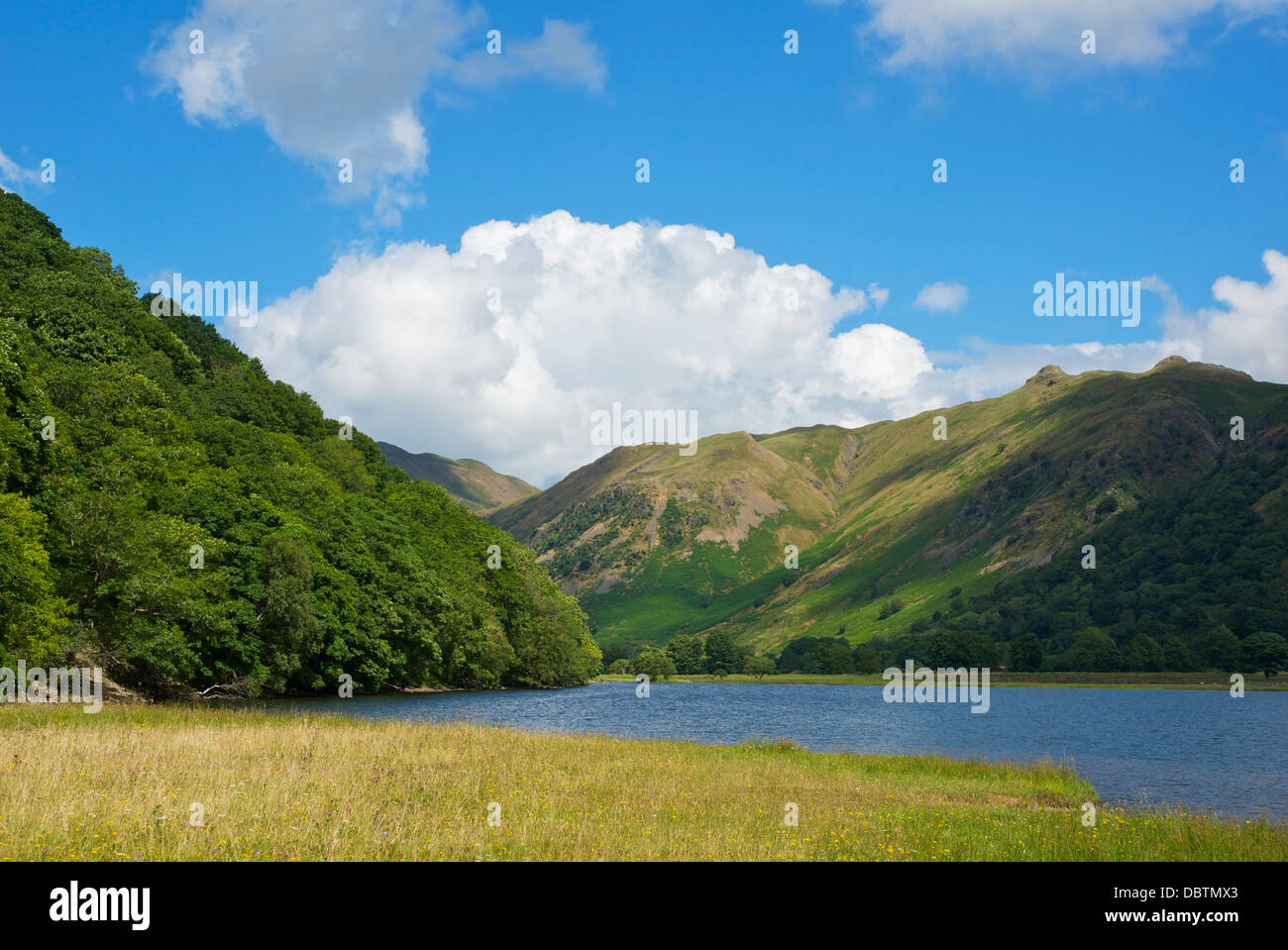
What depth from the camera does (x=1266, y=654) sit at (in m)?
184

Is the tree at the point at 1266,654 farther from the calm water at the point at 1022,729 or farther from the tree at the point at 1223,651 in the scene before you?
the calm water at the point at 1022,729

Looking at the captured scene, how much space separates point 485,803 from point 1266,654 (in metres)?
212

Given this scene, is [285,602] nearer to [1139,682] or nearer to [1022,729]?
[1022,729]

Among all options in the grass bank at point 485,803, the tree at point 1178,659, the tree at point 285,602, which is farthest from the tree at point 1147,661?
the tree at point 285,602

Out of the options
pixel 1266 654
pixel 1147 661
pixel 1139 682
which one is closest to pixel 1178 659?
pixel 1147 661

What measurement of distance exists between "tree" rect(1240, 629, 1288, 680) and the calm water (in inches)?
2913

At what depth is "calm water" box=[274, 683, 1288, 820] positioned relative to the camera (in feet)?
149

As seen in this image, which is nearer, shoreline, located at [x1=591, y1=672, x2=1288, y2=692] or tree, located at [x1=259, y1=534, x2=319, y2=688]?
tree, located at [x1=259, y1=534, x2=319, y2=688]

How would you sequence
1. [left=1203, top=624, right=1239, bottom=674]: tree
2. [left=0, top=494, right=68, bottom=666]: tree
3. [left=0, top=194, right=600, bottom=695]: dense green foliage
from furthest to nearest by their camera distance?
[left=1203, top=624, right=1239, bottom=674]: tree < [left=0, top=194, right=600, bottom=695]: dense green foliage < [left=0, top=494, right=68, bottom=666]: tree

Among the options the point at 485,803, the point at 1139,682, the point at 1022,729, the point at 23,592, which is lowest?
the point at 1139,682

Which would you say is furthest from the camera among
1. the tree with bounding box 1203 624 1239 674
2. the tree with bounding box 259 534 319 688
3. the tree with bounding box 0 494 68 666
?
the tree with bounding box 1203 624 1239 674

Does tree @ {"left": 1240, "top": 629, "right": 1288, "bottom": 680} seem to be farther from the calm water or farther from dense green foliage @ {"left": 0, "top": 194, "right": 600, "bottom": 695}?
dense green foliage @ {"left": 0, "top": 194, "right": 600, "bottom": 695}

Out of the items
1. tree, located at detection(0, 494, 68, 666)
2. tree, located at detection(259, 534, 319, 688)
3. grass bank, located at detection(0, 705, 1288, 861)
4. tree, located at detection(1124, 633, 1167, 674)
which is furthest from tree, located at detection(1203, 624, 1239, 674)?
tree, located at detection(0, 494, 68, 666)

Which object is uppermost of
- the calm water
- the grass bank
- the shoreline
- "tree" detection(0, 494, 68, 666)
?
"tree" detection(0, 494, 68, 666)
